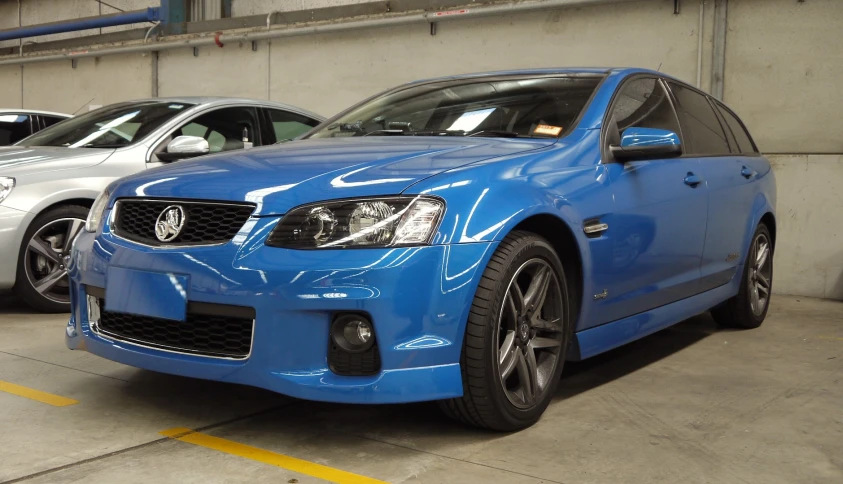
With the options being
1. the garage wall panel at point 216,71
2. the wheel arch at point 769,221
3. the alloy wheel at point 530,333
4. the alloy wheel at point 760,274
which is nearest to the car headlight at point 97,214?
the alloy wheel at point 530,333

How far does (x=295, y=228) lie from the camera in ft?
9.09

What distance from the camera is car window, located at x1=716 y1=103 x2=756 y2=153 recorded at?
5094 mm

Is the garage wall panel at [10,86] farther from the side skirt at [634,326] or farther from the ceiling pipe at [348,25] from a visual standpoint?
the side skirt at [634,326]

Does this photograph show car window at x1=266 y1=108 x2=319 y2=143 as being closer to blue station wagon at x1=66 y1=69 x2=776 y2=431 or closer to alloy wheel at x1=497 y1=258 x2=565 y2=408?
blue station wagon at x1=66 y1=69 x2=776 y2=431

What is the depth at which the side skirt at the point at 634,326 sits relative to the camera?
344 centimetres

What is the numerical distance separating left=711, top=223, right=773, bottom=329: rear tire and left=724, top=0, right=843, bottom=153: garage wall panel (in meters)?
1.71

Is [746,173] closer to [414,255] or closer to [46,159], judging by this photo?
[414,255]

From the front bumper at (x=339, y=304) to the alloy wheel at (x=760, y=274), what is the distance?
286 centimetres

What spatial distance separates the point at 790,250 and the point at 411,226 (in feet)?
16.3

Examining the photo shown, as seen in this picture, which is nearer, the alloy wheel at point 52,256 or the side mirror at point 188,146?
the side mirror at point 188,146

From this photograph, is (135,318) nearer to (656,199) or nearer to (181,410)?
(181,410)

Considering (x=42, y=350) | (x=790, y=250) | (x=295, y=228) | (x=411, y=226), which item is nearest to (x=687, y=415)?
(x=411, y=226)

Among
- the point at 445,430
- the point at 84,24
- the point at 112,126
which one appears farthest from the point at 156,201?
the point at 84,24

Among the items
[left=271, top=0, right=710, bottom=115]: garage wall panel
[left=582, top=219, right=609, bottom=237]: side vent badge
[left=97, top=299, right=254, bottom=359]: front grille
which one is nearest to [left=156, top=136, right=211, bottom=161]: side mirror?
[left=97, top=299, right=254, bottom=359]: front grille
